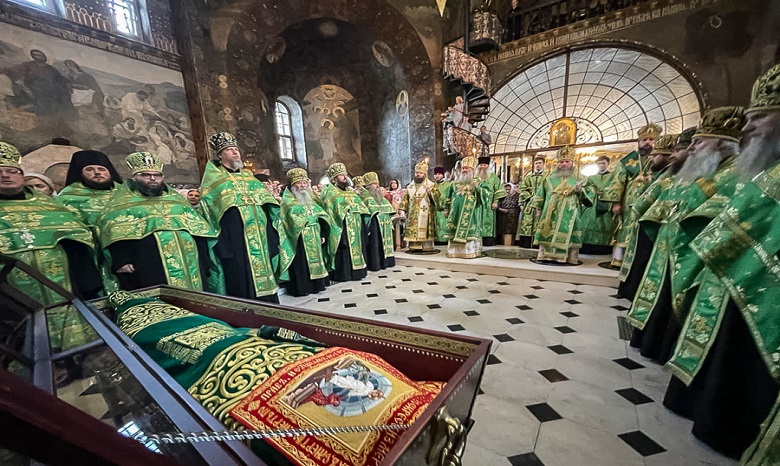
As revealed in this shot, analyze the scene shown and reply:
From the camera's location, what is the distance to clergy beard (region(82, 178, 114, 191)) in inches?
129

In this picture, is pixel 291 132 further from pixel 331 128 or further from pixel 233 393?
pixel 233 393

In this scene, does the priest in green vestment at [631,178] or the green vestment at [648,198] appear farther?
the priest in green vestment at [631,178]

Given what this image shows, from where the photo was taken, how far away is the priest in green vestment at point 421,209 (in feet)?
26.3

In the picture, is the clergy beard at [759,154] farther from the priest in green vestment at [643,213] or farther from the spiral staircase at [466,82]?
the spiral staircase at [466,82]

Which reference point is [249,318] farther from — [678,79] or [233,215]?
[678,79]

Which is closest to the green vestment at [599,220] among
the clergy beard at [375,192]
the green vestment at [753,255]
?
the clergy beard at [375,192]

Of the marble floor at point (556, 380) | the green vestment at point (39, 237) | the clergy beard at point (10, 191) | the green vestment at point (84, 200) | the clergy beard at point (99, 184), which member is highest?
the clergy beard at point (99, 184)

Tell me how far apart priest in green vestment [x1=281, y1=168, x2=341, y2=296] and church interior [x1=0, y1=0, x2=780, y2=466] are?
0.04 metres

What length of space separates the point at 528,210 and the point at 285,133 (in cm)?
1282

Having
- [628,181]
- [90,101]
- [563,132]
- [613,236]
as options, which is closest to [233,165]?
[628,181]

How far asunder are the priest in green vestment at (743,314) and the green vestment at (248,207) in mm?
4230

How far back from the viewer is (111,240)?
2.73m

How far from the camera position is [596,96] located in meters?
12.5

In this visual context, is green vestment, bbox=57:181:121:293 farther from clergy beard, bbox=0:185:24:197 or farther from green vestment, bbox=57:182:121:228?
clergy beard, bbox=0:185:24:197
